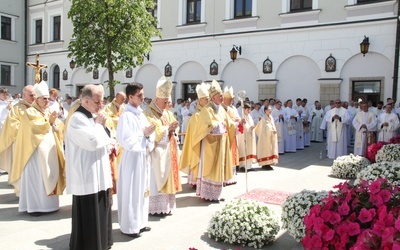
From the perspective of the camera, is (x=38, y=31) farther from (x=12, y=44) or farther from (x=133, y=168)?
(x=133, y=168)

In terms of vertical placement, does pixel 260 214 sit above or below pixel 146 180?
below

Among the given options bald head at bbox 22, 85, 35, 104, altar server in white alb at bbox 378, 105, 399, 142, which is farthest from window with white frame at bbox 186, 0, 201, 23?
bald head at bbox 22, 85, 35, 104

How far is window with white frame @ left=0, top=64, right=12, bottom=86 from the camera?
26094 mm

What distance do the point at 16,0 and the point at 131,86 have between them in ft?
82.1

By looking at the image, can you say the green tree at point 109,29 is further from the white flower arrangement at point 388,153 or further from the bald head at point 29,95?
the white flower arrangement at point 388,153

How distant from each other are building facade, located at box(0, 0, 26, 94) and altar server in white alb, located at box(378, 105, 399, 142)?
22427 mm

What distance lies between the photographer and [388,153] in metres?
8.88

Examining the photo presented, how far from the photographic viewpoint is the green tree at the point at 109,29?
457 inches

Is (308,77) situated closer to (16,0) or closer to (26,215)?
(26,215)

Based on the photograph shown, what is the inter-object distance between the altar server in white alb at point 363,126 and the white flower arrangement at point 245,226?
851 cm

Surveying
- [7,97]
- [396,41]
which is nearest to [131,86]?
[7,97]

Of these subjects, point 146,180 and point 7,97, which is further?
point 7,97

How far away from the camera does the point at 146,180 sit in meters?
5.24

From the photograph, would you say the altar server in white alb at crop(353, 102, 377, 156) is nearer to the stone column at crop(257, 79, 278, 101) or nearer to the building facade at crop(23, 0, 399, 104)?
the building facade at crop(23, 0, 399, 104)
